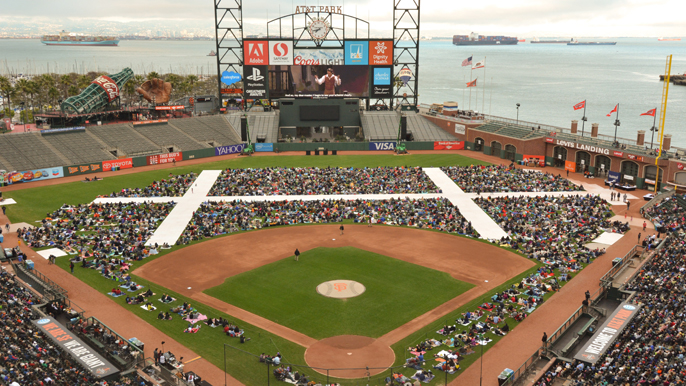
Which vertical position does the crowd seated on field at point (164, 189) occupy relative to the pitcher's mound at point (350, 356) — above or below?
above

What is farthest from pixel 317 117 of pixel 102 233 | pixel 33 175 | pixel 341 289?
pixel 341 289

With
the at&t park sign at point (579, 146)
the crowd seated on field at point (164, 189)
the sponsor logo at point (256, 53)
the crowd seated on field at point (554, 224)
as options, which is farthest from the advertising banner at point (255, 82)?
the crowd seated on field at point (554, 224)

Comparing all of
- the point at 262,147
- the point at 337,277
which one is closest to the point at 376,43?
the point at 262,147

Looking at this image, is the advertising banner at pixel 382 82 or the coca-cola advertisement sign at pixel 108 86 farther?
the advertising banner at pixel 382 82

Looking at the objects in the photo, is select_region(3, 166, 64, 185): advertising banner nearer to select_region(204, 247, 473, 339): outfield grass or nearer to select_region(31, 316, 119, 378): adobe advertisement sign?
select_region(204, 247, 473, 339): outfield grass

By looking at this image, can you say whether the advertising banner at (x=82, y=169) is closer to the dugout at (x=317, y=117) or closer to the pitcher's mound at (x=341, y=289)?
the dugout at (x=317, y=117)

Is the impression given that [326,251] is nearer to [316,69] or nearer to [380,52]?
[316,69]

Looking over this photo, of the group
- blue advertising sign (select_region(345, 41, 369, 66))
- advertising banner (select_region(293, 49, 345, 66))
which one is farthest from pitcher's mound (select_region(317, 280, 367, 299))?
blue advertising sign (select_region(345, 41, 369, 66))
